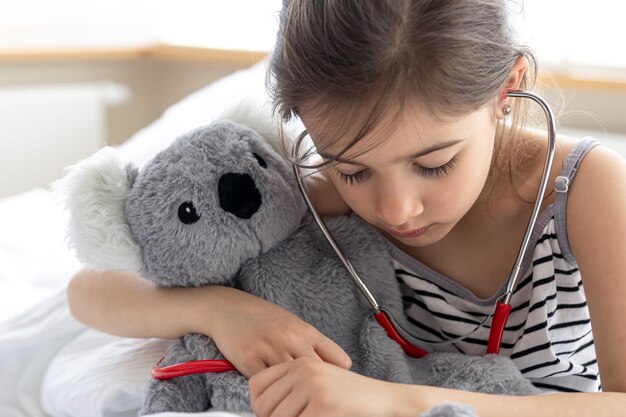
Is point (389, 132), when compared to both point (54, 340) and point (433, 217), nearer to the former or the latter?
point (433, 217)

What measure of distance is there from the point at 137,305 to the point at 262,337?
0.22 meters

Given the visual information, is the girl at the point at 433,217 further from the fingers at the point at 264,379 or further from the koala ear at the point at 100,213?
the koala ear at the point at 100,213

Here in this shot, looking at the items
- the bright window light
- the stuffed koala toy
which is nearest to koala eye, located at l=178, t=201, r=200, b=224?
the stuffed koala toy

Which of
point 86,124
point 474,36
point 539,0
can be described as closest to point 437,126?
point 474,36

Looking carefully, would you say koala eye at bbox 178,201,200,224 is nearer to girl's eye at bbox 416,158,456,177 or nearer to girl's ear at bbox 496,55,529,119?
girl's eye at bbox 416,158,456,177

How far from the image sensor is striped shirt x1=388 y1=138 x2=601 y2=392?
1007 mm

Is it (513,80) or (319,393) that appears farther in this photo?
(513,80)

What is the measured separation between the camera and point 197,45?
2779 millimetres

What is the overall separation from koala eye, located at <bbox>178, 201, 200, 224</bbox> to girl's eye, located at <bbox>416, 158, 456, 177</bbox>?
0.26 metres

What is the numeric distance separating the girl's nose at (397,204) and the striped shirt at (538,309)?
191 millimetres

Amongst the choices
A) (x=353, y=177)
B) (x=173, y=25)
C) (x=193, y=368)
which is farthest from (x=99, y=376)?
(x=173, y=25)

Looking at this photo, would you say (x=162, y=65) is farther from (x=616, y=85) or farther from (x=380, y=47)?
(x=380, y=47)

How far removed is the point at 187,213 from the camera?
3.00 ft

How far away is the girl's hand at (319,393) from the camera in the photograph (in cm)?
76
